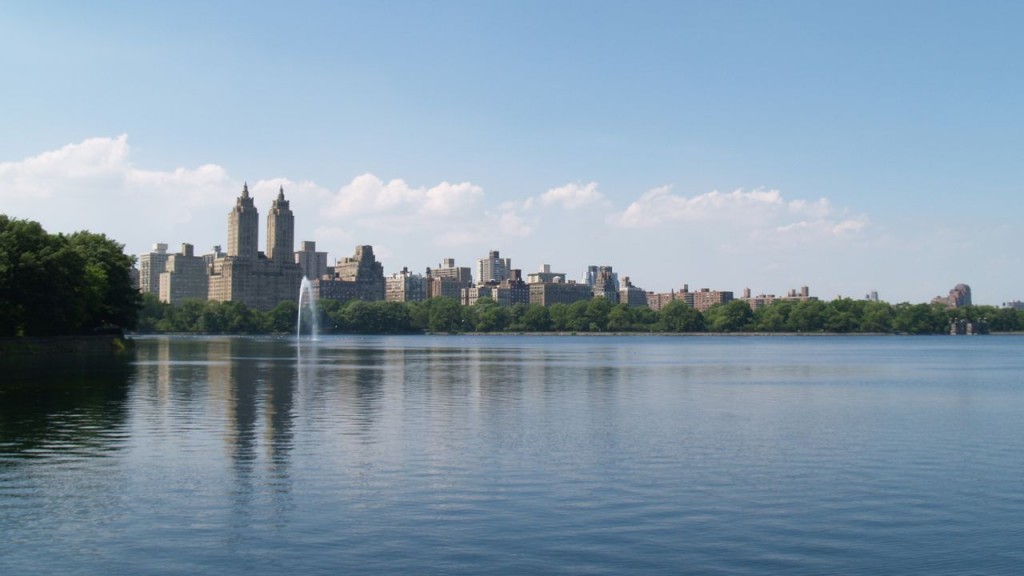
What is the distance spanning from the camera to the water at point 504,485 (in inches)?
705

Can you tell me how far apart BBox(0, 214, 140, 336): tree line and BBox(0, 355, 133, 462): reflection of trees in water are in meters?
14.3

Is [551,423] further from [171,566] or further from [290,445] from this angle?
[171,566]

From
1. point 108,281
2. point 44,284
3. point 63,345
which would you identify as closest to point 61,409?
point 44,284

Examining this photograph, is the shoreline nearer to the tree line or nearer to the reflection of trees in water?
the tree line

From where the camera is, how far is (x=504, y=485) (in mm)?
24469

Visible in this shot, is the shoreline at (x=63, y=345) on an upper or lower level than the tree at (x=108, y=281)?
lower

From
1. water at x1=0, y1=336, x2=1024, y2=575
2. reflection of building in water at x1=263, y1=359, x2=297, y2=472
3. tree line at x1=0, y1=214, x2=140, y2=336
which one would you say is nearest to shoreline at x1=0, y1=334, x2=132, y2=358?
tree line at x1=0, y1=214, x2=140, y2=336

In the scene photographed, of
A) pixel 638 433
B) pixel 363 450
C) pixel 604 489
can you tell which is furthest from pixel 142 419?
pixel 604 489

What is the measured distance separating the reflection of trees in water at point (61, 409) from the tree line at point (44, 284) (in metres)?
14.3

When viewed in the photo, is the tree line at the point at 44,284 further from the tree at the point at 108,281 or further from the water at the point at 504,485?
the water at the point at 504,485

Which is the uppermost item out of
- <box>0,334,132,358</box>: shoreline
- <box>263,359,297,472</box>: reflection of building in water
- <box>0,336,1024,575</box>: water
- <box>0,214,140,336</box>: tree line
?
<box>0,214,140,336</box>: tree line

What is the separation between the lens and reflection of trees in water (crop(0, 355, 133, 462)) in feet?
101

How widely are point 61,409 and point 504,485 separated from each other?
86.2 ft

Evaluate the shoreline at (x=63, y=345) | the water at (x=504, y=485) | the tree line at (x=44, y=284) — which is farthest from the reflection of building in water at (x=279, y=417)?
the shoreline at (x=63, y=345)
